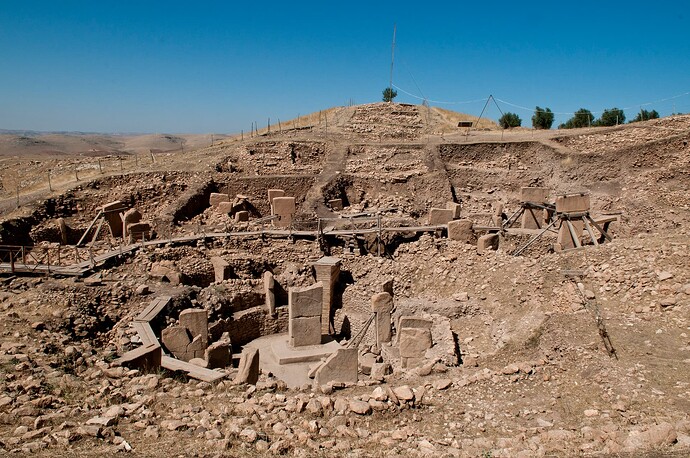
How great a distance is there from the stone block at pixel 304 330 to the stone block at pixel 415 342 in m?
2.82

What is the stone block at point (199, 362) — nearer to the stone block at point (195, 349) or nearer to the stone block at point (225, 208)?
the stone block at point (195, 349)

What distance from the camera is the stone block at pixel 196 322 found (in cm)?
1210

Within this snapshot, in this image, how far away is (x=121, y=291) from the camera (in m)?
13.1

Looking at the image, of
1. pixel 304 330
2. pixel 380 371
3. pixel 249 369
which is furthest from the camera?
pixel 304 330

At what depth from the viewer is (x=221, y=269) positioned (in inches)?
617

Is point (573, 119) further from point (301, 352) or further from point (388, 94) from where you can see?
point (301, 352)

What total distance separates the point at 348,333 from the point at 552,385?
7547 millimetres

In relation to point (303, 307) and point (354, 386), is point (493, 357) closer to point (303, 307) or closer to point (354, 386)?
point (354, 386)

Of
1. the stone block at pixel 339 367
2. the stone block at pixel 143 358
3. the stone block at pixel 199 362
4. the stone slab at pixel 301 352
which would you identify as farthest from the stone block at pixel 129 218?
the stone block at pixel 339 367

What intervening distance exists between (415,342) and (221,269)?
23.3ft

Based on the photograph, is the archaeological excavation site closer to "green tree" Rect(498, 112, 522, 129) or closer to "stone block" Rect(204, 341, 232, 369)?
"stone block" Rect(204, 341, 232, 369)

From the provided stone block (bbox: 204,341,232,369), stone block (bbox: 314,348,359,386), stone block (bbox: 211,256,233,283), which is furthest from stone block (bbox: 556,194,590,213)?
stone block (bbox: 204,341,232,369)

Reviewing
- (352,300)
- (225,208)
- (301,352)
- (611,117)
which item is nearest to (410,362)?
(301,352)

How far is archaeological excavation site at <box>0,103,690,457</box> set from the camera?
6.69 metres
